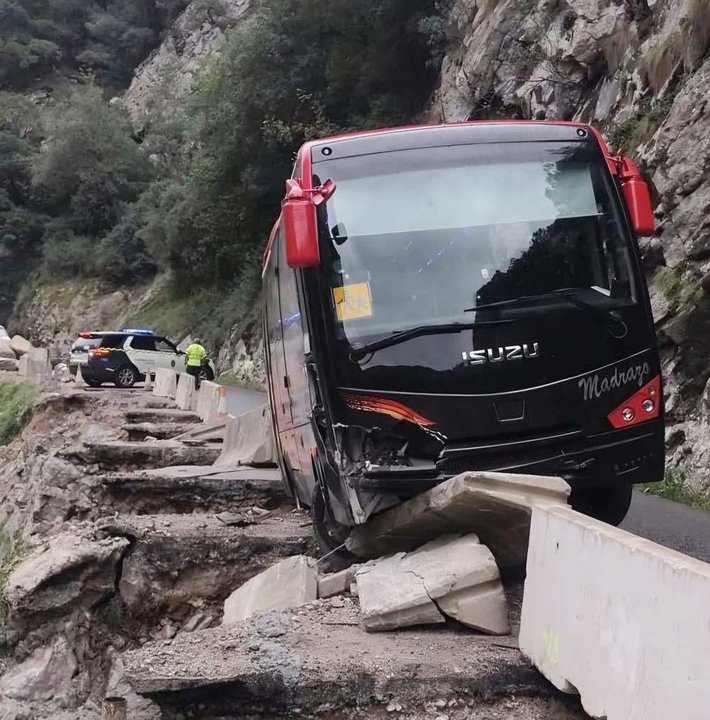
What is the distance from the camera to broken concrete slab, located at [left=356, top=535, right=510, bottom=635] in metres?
4.41

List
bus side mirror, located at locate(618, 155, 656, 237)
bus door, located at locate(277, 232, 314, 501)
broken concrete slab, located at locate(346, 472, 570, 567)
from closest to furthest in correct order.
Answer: broken concrete slab, located at locate(346, 472, 570, 567), bus side mirror, located at locate(618, 155, 656, 237), bus door, located at locate(277, 232, 314, 501)

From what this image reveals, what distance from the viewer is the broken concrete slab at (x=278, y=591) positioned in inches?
206

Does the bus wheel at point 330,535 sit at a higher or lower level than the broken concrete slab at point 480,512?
lower

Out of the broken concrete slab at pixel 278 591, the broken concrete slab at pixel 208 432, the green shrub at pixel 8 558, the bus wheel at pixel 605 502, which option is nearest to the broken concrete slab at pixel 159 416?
the broken concrete slab at pixel 208 432

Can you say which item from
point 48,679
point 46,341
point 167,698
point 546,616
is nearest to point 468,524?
point 546,616

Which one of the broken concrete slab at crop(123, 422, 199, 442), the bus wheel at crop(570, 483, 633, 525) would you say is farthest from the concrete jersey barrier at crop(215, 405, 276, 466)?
the bus wheel at crop(570, 483, 633, 525)

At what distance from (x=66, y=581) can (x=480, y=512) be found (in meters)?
3.92

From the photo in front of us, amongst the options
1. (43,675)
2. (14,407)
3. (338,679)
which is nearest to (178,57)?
(14,407)

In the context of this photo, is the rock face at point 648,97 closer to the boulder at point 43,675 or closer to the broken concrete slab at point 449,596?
the broken concrete slab at point 449,596

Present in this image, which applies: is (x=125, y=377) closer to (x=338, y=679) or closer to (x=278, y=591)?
(x=278, y=591)

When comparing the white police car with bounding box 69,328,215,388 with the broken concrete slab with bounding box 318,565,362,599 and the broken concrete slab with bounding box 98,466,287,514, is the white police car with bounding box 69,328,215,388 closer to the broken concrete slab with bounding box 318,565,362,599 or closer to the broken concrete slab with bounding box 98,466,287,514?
the broken concrete slab with bounding box 98,466,287,514

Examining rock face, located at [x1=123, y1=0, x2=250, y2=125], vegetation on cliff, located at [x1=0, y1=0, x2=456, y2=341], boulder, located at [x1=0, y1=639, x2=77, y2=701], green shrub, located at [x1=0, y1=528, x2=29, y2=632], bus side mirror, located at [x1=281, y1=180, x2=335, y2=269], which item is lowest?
boulder, located at [x1=0, y1=639, x2=77, y2=701]

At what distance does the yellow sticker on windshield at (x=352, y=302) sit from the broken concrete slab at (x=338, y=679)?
209 centimetres

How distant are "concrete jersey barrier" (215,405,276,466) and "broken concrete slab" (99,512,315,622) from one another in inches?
107
